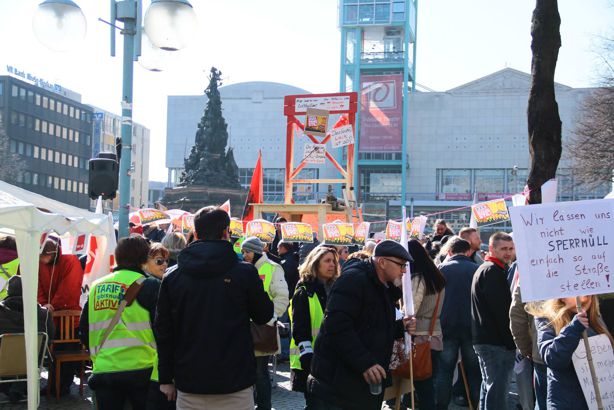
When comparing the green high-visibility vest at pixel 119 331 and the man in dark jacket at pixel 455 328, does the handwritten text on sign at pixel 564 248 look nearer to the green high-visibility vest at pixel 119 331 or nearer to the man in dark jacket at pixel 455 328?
the green high-visibility vest at pixel 119 331

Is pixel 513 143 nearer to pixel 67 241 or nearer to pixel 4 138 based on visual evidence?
pixel 4 138

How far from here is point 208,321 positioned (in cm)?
409

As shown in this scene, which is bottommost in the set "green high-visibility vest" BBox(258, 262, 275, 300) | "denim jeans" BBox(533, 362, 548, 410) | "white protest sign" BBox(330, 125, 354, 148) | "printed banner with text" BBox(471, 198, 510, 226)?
"denim jeans" BBox(533, 362, 548, 410)

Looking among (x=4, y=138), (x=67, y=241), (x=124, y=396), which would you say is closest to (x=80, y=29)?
(x=67, y=241)

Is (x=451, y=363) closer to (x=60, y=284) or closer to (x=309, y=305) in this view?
(x=309, y=305)

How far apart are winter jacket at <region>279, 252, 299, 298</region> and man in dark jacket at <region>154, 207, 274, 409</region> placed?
6.56m

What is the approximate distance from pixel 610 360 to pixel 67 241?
25.8 ft

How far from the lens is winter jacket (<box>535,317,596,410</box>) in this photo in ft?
13.3

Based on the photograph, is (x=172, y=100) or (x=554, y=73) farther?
(x=172, y=100)

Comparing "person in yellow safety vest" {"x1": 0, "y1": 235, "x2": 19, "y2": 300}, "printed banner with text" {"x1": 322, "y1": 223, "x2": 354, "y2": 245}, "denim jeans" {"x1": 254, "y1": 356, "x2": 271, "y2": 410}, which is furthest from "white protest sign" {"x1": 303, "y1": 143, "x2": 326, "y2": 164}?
"denim jeans" {"x1": 254, "y1": 356, "x2": 271, "y2": 410}

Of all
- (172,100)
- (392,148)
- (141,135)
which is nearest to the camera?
(392,148)

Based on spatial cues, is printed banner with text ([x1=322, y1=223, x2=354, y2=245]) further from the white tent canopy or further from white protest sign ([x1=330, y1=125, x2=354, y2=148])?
the white tent canopy

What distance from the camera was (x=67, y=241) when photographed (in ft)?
33.9

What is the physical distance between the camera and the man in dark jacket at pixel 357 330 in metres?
4.26
